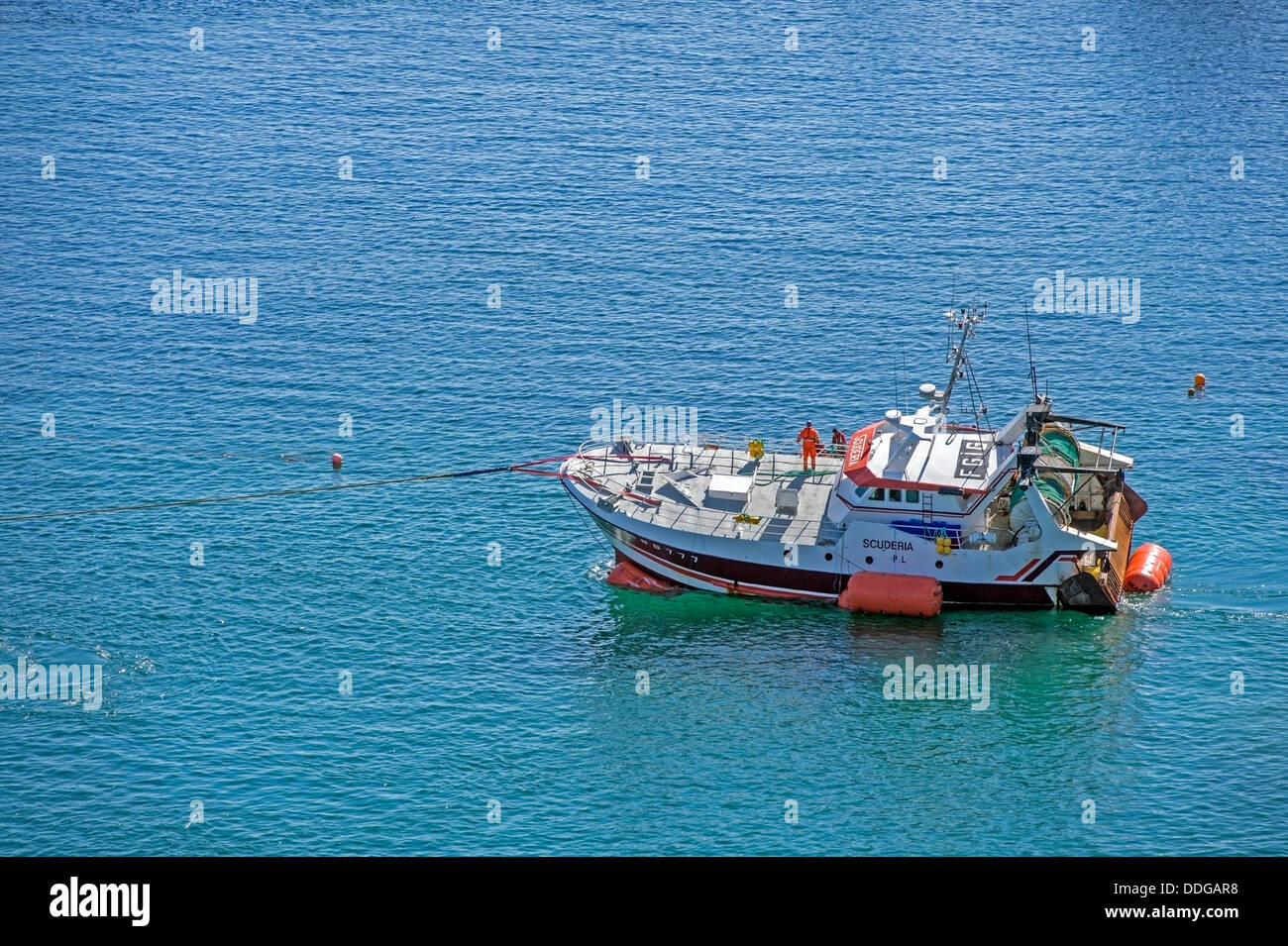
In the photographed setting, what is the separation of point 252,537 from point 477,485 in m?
14.0

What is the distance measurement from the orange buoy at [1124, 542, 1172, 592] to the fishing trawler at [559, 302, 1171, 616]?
0.09m

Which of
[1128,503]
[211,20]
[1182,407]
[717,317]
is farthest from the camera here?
[211,20]

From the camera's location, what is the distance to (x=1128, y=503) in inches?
3824

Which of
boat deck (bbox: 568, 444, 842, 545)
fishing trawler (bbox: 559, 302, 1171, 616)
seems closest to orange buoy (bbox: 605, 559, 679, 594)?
fishing trawler (bbox: 559, 302, 1171, 616)

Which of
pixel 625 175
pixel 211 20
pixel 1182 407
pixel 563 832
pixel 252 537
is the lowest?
pixel 563 832

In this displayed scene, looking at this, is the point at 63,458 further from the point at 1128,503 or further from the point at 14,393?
the point at 1128,503

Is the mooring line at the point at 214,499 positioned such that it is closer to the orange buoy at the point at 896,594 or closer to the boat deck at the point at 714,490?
the boat deck at the point at 714,490

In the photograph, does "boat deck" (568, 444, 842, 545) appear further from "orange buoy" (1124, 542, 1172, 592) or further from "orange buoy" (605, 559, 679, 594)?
"orange buoy" (1124, 542, 1172, 592)

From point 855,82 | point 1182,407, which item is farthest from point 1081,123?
point 1182,407

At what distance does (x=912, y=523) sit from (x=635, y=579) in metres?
14.9

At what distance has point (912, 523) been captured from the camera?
9250cm

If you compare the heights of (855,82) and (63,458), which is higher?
(855,82)

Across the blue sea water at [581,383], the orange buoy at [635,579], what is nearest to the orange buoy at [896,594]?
the blue sea water at [581,383]

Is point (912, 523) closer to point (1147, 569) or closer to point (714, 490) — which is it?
point (714, 490)
